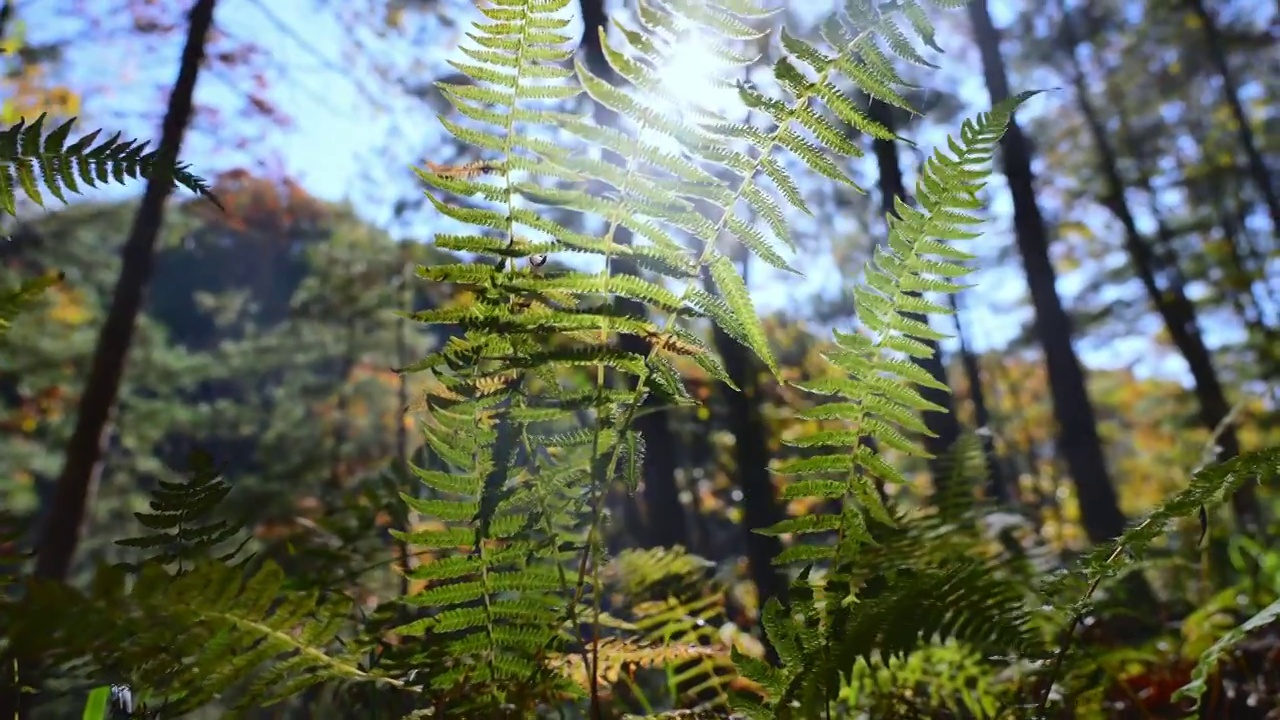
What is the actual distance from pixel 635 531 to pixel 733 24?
567 cm

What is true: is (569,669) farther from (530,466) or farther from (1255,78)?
(1255,78)

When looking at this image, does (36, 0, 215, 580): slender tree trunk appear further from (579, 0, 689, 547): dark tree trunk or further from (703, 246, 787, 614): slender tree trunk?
(703, 246, 787, 614): slender tree trunk

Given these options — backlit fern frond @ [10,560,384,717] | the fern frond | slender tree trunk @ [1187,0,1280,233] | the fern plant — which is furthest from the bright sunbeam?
slender tree trunk @ [1187,0,1280,233]

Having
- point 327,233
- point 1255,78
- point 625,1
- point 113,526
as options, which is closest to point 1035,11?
point 1255,78

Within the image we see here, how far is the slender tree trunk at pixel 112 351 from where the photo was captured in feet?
17.2

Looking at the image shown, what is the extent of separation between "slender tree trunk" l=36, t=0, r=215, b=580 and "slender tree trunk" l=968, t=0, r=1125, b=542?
6.59 meters

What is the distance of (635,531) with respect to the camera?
6254mm

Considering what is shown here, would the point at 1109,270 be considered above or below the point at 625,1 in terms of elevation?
above

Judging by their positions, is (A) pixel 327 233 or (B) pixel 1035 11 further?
(A) pixel 327 233

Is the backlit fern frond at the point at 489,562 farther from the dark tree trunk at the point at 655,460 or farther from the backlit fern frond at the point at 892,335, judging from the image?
the dark tree trunk at the point at 655,460

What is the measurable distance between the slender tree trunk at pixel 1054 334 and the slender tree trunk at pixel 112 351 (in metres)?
6.59

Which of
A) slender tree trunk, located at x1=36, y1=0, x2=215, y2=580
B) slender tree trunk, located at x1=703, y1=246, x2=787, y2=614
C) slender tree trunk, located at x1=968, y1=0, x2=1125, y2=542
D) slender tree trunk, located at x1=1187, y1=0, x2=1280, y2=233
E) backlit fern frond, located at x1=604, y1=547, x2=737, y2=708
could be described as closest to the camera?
backlit fern frond, located at x1=604, y1=547, x2=737, y2=708

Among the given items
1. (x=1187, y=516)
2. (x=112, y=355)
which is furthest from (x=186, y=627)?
(x=112, y=355)

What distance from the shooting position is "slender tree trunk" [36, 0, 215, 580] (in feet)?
17.2
